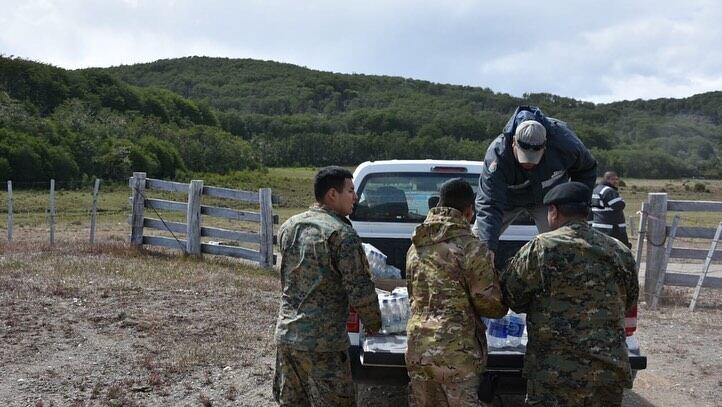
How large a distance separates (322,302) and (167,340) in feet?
14.1

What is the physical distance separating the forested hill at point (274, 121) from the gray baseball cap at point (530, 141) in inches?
1970

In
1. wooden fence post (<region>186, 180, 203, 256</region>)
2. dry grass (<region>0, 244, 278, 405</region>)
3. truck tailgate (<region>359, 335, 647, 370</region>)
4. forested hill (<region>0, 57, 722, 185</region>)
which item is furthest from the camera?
forested hill (<region>0, 57, 722, 185</region>)

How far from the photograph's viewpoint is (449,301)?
398cm

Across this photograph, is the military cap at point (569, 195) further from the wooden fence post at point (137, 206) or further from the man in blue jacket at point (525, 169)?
the wooden fence post at point (137, 206)

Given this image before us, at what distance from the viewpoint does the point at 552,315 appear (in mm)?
3975

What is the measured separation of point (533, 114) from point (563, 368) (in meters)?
2.00

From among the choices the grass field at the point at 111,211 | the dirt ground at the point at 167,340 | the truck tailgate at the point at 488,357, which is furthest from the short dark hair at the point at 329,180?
the grass field at the point at 111,211

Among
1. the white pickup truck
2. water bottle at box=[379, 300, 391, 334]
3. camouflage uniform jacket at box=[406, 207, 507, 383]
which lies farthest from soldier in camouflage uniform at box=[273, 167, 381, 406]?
the white pickup truck

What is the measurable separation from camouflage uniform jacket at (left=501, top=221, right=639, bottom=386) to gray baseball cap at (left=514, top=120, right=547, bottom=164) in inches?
43.2

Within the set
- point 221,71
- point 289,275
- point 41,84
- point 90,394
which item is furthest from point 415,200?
point 221,71

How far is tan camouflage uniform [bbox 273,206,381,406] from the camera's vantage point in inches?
164

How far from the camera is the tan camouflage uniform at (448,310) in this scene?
12.8ft

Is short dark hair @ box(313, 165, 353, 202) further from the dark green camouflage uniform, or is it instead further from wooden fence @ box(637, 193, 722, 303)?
wooden fence @ box(637, 193, 722, 303)

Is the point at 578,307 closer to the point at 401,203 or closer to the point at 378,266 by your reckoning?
the point at 378,266
